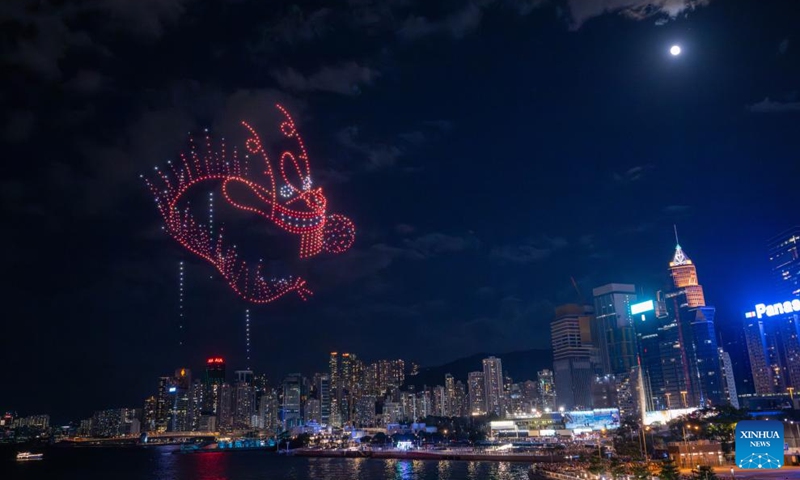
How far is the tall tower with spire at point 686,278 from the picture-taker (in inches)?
6860

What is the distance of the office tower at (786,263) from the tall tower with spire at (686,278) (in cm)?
2910

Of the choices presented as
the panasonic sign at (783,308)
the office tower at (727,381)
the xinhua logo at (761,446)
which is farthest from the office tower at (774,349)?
the xinhua logo at (761,446)

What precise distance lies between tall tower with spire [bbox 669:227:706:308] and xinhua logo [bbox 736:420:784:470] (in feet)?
535

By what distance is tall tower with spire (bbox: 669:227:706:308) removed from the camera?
174 meters

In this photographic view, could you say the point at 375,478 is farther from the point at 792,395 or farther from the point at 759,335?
the point at 759,335

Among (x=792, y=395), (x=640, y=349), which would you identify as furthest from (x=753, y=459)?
A: (x=640, y=349)

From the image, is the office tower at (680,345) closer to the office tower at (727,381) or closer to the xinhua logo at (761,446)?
the office tower at (727,381)

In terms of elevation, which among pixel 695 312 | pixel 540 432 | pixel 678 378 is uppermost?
pixel 695 312

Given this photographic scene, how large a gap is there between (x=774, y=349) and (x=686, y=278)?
154 ft

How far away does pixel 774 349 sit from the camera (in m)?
137

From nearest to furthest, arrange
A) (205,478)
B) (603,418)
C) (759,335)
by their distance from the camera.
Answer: (205,478) < (759,335) < (603,418)

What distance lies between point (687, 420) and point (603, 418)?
77.1 metres

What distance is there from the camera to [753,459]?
23375mm

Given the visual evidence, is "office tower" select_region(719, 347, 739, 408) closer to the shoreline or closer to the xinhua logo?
the shoreline
